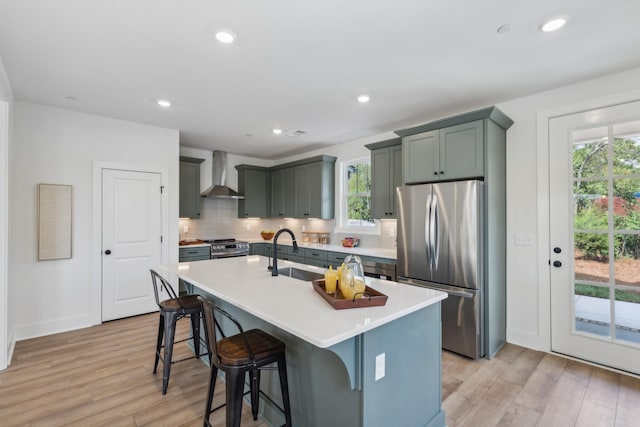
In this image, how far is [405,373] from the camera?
5.75 ft

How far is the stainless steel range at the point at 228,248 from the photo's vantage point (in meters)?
5.25

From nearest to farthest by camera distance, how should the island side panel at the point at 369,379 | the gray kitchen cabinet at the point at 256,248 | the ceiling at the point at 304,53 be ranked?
the island side panel at the point at 369,379
the ceiling at the point at 304,53
the gray kitchen cabinet at the point at 256,248

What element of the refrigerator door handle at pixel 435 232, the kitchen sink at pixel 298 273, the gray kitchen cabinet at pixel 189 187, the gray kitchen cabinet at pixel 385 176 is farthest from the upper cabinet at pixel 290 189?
the kitchen sink at pixel 298 273

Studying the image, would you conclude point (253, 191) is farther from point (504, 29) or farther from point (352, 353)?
point (352, 353)

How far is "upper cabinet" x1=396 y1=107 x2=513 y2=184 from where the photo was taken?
304 centimetres

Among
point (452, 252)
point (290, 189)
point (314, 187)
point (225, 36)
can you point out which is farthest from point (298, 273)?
point (290, 189)

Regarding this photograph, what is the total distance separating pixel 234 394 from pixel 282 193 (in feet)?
15.3

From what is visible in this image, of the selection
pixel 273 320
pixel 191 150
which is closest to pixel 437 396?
pixel 273 320

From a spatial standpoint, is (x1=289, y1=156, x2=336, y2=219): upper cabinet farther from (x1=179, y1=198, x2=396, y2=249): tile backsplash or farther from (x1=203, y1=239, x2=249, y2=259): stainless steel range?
(x1=203, y1=239, x2=249, y2=259): stainless steel range

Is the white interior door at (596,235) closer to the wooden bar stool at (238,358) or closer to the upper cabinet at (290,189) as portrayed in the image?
the wooden bar stool at (238,358)

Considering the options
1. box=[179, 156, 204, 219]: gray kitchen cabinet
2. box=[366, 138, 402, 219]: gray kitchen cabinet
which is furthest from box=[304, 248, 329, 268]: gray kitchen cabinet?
box=[179, 156, 204, 219]: gray kitchen cabinet

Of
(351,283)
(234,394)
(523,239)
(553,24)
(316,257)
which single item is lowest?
(234,394)

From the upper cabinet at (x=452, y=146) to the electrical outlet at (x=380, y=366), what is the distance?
2.21 m

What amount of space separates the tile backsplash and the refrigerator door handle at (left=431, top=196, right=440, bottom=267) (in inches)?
69.5
